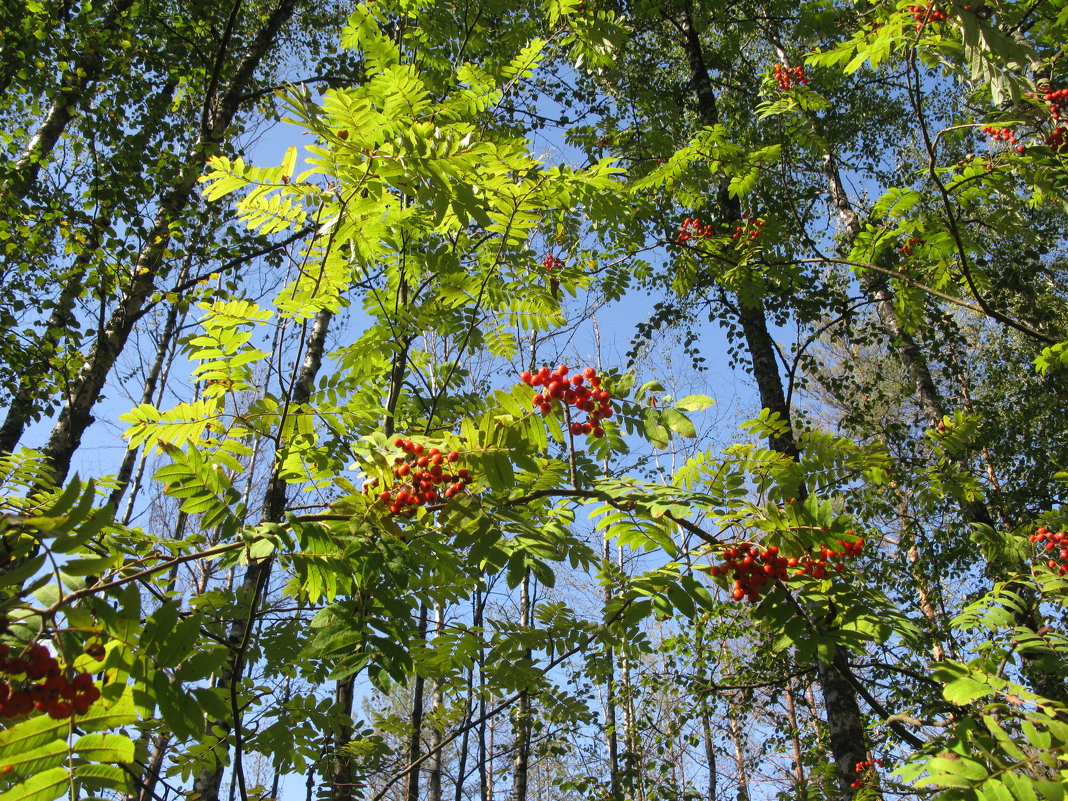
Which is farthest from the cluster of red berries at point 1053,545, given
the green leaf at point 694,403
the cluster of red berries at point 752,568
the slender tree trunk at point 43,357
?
the slender tree trunk at point 43,357

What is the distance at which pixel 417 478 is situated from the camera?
1.77m

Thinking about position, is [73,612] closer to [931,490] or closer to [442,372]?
[442,372]

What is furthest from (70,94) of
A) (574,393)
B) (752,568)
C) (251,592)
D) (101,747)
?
(752,568)

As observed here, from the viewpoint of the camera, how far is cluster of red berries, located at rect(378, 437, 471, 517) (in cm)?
176

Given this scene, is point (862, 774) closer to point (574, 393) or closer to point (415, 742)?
point (415, 742)

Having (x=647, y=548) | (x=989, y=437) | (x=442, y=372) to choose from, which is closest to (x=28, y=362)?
(x=442, y=372)

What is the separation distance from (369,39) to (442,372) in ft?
5.55

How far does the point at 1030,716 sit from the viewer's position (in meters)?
1.47

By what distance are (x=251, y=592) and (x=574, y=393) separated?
251 cm

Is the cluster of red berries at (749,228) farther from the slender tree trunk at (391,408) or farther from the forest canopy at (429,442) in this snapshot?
the slender tree trunk at (391,408)

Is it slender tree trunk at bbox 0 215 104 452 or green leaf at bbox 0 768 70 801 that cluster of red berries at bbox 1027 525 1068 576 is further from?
slender tree trunk at bbox 0 215 104 452

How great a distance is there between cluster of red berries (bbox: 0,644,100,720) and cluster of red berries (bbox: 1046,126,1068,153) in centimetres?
484

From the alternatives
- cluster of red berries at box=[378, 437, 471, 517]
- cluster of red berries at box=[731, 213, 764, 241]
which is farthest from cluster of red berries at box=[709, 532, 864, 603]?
cluster of red berries at box=[731, 213, 764, 241]

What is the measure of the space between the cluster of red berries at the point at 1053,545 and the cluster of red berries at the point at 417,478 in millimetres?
2908
